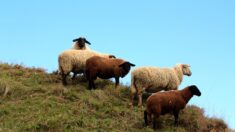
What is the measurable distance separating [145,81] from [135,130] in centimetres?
284

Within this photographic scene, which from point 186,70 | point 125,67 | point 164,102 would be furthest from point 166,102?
point 186,70

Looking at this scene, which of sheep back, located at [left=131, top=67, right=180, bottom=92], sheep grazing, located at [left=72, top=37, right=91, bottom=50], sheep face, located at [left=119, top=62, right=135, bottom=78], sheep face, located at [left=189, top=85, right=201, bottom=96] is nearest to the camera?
sheep face, located at [left=189, top=85, right=201, bottom=96]

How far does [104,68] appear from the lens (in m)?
20.4

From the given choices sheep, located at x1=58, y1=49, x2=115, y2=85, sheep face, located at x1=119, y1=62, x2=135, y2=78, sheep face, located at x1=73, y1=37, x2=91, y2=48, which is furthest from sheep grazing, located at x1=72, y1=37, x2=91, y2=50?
sheep face, located at x1=119, y1=62, x2=135, y2=78

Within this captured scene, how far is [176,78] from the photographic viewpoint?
2047 cm

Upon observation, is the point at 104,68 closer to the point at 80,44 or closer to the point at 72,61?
the point at 72,61

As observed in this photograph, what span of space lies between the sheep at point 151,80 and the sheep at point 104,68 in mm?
1375

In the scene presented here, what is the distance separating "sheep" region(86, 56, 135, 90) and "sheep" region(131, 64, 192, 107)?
138 centimetres

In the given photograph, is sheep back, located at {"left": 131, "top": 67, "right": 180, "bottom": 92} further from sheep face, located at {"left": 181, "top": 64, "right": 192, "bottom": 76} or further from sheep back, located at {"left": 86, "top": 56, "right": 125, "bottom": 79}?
sheep face, located at {"left": 181, "top": 64, "right": 192, "bottom": 76}

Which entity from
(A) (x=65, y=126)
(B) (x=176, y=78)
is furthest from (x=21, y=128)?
(B) (x=176, y=78)

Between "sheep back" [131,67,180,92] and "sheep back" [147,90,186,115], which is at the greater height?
"sheep back" [131,67,180,92]

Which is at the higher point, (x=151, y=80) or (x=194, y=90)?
(x=151, y=80)

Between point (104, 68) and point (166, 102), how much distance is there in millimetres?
4223

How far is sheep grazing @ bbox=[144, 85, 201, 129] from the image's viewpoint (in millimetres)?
16750
